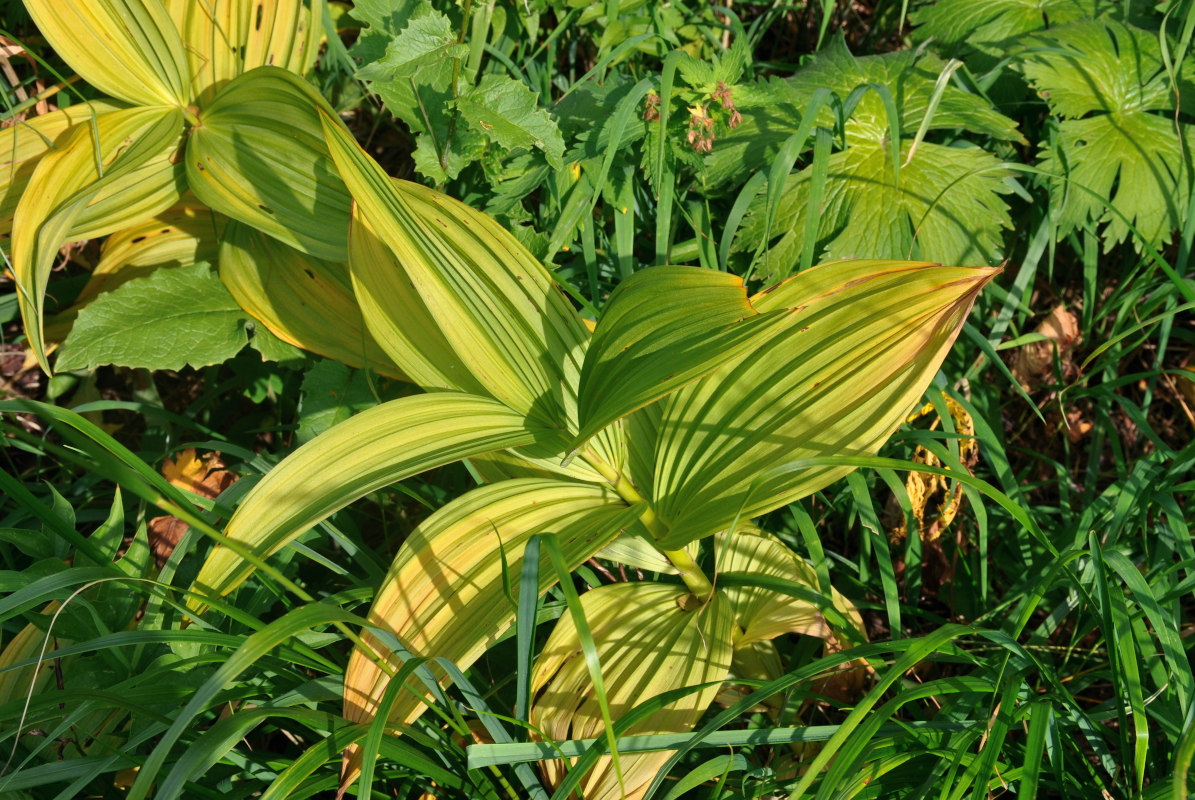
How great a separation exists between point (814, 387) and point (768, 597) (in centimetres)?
40

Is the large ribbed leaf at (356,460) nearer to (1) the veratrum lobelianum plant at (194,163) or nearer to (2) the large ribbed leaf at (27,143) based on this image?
(1) the veratrum lobelianum plant at (194,163)

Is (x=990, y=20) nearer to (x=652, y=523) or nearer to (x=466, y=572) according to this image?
(x=652, y=523)

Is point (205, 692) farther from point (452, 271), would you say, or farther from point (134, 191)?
point (134, 191)

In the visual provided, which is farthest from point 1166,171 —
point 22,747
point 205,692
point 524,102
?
point 22,747

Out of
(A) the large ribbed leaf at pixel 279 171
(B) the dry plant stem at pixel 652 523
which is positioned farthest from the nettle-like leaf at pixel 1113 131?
(A) the large ribbed leaf at pixel 279 171

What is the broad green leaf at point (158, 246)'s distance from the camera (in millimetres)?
1819

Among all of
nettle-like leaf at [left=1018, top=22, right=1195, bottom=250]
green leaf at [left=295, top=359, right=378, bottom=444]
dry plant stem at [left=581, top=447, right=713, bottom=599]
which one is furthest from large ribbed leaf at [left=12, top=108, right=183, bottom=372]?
nettle-like leaf at [left=1018, top=22, right=1195, bottom=250]

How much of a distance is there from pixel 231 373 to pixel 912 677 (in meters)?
1.61

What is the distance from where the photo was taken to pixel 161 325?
1628 mm

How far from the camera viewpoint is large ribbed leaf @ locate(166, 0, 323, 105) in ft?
5.79

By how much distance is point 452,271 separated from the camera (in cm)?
131

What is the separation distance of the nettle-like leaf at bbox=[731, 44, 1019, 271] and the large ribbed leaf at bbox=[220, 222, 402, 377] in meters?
0.77

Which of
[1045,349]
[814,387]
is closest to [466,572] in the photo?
[814,387]

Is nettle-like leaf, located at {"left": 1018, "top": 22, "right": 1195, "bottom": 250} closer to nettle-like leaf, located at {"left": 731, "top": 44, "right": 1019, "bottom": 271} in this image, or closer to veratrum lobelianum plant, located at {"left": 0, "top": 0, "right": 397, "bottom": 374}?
nettle-like leaf, located at {"left": 731, "top": 44, "right": 1019, "bottom": 271}
